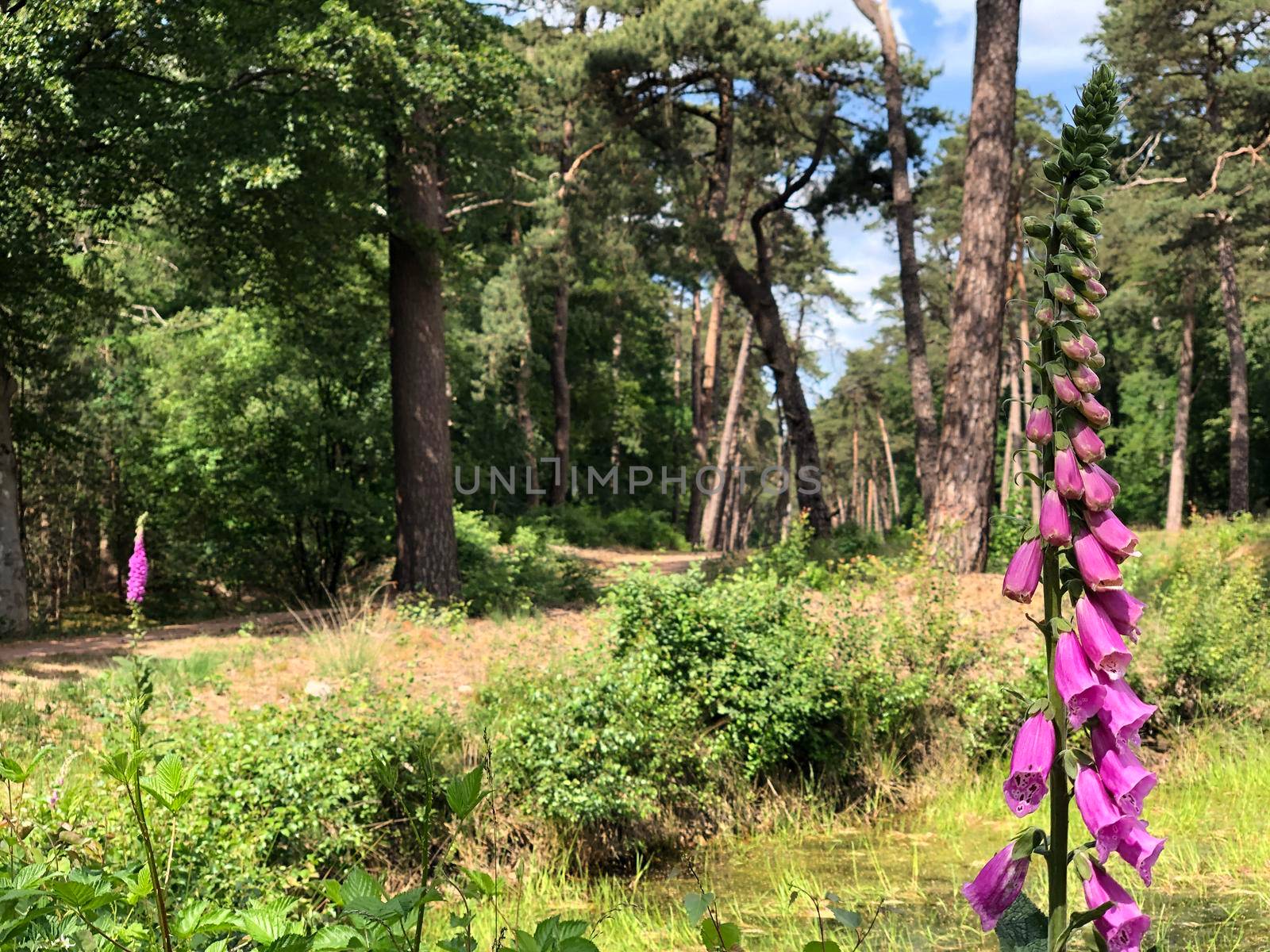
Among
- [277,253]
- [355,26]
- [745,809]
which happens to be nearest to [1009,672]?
[745,809]

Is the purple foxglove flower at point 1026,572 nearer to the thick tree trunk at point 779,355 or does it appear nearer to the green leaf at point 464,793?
the green leaf at point 464,793

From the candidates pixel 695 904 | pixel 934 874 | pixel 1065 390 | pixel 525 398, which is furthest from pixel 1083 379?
pixel 525 398

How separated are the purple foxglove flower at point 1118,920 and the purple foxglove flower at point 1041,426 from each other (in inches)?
25.1

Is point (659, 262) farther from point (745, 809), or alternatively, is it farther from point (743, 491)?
point (743, 491)

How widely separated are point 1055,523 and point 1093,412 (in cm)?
19

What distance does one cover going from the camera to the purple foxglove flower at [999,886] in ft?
5.05

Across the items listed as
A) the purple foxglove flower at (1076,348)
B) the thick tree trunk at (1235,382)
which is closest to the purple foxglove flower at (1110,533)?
the purple foxglove flower at (1076,348)

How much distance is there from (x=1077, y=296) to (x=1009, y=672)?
6661mm

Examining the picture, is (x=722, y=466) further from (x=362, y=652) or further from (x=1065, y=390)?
(x=1065, y=390)

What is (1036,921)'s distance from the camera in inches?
60.4

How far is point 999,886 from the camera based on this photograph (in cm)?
155

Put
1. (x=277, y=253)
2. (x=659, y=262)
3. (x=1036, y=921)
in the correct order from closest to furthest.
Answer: (x=1036, y=921)
(x=277, y=253)
(x=659, y=262)

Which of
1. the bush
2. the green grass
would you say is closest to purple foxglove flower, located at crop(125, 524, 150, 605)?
the green grass

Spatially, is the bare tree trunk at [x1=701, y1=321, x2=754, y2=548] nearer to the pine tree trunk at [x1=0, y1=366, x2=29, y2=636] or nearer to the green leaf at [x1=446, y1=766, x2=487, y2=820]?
the pine tree trunk at [x1=0, y1=366, x2=29, y2=636]
